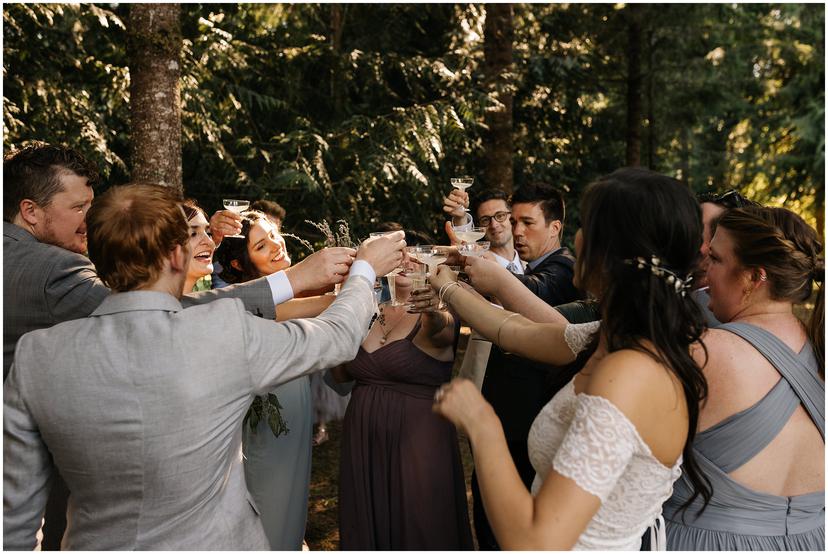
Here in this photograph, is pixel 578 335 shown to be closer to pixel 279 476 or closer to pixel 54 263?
pixel 279 476

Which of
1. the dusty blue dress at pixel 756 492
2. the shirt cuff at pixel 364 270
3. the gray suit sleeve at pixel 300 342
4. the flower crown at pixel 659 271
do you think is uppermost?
the flower crown at pixel 659 271

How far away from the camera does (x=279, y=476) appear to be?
3684 mm

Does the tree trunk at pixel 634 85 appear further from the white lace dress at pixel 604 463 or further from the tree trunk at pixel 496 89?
the white lace dress at pixel 604 463

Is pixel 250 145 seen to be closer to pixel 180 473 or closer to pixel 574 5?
pixel 574 5

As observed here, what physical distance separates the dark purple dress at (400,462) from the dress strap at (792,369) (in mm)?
1660

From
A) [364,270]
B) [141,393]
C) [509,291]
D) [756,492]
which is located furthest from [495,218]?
[141,393]

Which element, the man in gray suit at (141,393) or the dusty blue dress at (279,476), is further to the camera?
the dusty blue dress at (279,476)

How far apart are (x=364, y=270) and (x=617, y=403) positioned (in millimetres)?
1039

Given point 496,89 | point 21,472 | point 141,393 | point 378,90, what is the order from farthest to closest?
point 378,90
point 496,89
point 21,472
point 141,393

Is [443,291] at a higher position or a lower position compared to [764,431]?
higher

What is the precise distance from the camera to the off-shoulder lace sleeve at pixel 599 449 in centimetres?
174

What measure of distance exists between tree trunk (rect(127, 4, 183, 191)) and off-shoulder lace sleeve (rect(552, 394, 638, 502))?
3.86 m

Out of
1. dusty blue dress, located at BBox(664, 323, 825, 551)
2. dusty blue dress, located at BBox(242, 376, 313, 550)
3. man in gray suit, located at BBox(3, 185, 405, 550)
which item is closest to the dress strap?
dusty blue dress, located at BBox(664, 323, 825, 551)

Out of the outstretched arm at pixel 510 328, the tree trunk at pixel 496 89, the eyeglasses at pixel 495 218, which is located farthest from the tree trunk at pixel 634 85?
the outstretched arm at pixel 510 328
